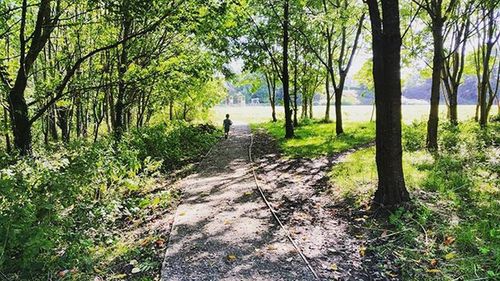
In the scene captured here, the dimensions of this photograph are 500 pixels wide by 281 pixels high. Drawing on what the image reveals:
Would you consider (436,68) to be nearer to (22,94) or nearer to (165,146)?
(165,146)

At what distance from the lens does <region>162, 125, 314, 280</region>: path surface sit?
17.6 ft

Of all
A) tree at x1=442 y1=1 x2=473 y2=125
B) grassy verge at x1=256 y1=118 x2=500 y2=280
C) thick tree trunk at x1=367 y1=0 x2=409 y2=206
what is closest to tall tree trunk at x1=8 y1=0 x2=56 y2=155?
thick tree trunk at x1=367 y1=0 x2=409 y2=206

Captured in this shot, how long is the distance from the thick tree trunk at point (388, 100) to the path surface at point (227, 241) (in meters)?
2.37

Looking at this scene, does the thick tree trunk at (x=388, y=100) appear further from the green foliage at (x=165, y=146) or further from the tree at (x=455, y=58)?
the tree at (x=455, y=58)

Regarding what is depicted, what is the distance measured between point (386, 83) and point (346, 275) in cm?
370

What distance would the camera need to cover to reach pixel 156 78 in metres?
11.4

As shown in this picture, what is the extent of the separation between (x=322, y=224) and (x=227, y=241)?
201 centimetres

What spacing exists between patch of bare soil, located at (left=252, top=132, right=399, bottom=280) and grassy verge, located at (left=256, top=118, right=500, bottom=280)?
162 mm

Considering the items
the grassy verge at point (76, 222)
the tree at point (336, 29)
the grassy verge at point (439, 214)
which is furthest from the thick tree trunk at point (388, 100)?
the tree at point (336, 29)

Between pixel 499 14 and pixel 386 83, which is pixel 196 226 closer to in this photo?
pixel 386 83

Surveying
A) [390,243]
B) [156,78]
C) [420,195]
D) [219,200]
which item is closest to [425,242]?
[390,243]

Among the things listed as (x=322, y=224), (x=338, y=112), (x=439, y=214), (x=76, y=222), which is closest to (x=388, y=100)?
(x=439, y=214)

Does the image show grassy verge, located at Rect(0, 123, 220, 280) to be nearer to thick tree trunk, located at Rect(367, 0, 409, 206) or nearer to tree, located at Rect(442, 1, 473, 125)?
thick tree trunk, located at Rect(367, 0, 409, 206)

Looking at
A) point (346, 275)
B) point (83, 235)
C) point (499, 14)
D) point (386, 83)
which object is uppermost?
point (499, 14)
